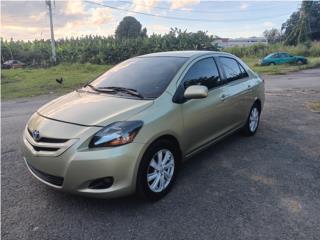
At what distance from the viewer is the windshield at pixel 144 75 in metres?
3.89

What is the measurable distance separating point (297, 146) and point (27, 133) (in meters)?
4.20

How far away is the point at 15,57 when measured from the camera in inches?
1379

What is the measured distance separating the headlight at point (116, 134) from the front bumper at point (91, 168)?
0.18 ft

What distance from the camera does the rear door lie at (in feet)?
15.8

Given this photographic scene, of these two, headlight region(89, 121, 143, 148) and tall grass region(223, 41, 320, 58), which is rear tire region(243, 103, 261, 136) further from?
tall grass region(223, 41, 320, 58)

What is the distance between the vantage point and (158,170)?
3.50 m

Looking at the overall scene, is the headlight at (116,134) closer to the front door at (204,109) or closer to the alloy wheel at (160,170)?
the alloy wheel at (160,170)

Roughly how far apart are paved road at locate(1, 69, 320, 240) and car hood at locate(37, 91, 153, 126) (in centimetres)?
93

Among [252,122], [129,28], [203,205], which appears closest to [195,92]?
[203,205]

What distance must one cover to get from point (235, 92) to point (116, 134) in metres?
2.59

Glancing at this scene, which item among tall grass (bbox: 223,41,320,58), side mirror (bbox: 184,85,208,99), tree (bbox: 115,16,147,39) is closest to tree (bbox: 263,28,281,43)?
tree (bbox: 115,16,147,39)

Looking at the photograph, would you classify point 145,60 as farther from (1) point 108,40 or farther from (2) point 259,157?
(1) point 108,40

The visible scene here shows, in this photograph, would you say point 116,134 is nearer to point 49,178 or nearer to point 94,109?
point 94,109

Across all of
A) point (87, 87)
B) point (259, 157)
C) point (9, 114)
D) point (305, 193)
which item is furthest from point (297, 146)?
point (9, 114)
